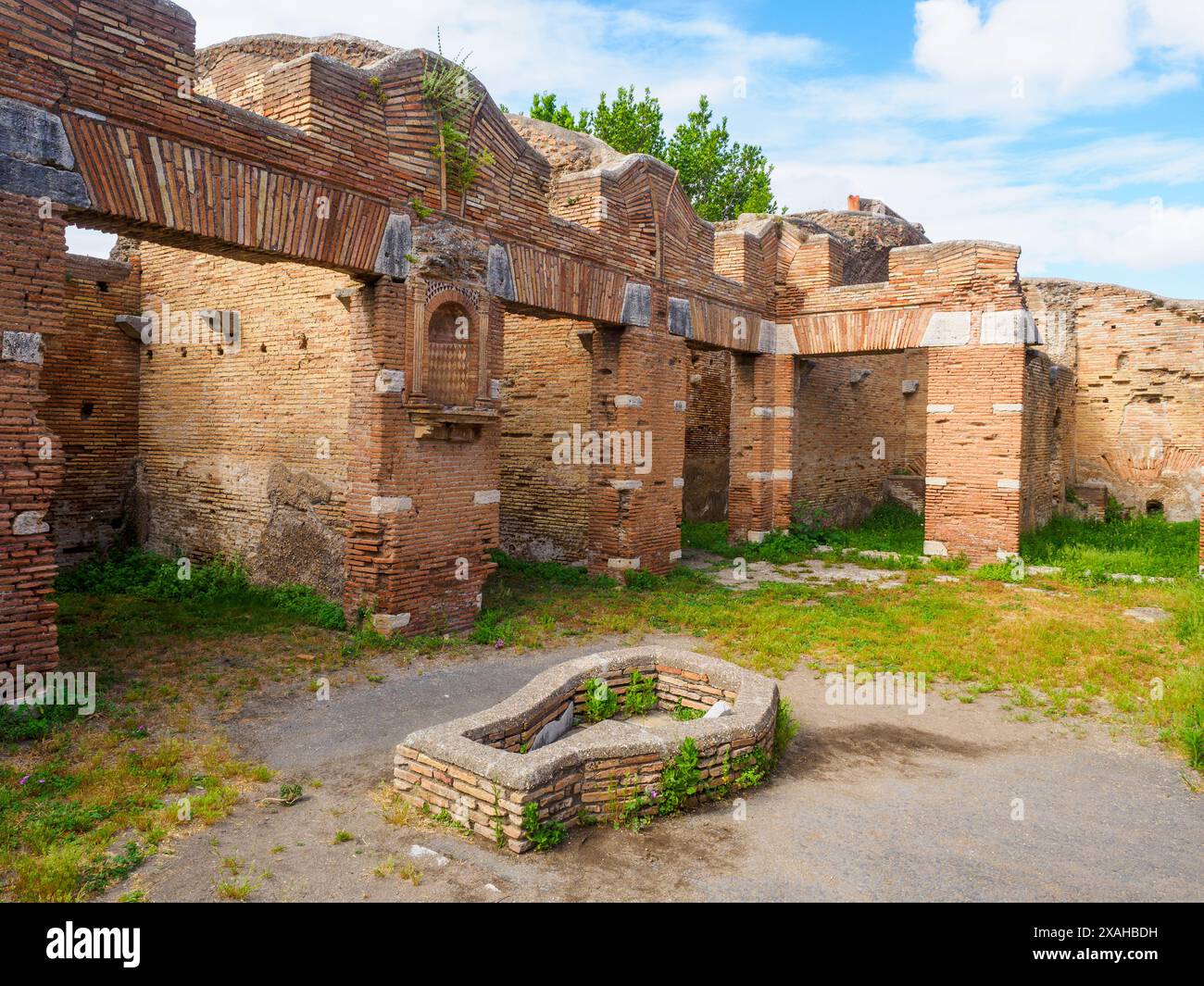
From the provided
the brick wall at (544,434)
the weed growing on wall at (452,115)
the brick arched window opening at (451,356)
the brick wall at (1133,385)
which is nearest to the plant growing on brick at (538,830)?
the brick arched window opening at (451,356)

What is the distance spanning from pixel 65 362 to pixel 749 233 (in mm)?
11140

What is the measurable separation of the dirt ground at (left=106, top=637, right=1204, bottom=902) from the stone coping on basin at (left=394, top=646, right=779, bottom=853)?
0.18 metres

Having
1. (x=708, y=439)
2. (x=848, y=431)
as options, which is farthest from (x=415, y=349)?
(x=848, y=431)

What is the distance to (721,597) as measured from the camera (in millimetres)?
11008

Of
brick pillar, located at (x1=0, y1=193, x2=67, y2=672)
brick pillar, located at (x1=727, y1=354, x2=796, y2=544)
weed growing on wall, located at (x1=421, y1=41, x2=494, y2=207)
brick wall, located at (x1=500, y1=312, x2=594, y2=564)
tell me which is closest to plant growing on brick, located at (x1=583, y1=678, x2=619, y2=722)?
brick pillar, located at (x1=0, y1=193, x2=67, y2=672)

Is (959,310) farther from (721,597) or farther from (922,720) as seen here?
(922,720)

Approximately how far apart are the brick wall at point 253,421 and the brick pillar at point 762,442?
8354 mm

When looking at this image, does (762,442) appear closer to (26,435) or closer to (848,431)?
(848,431)

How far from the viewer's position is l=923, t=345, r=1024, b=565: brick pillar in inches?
511

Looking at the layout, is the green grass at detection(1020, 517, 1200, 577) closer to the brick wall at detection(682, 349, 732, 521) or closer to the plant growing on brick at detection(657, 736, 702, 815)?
the brick wall at detection(682, 349, 732, 521)

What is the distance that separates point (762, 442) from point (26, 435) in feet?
39.3

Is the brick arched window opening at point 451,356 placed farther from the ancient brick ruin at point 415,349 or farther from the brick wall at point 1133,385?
the brick wall at point 1133,385

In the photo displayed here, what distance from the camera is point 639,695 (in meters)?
6.58

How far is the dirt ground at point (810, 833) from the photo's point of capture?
407cm
